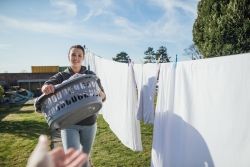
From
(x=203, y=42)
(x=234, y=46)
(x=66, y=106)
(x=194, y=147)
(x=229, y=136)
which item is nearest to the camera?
(x=229, y=136)

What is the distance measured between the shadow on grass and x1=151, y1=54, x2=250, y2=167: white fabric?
5.57 metres

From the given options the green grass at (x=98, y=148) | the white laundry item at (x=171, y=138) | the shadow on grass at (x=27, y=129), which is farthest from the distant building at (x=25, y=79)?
the white laundry item at (x=171, y=138)

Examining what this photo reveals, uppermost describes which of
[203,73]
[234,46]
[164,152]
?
[234,46]

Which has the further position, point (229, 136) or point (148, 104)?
point (148, 104)

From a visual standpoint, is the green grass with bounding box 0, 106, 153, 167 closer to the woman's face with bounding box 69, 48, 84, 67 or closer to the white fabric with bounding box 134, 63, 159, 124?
the white fabric with bounding box 134, 63, 159, 124

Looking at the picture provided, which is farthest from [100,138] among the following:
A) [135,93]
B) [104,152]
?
[135,93]

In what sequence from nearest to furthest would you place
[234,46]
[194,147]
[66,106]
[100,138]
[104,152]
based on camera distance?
[66,106]
[194,147]
[104,152]
[100,138]
[234,46]

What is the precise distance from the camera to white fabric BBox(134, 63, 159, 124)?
6086 millimetres

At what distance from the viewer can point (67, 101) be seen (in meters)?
3.23

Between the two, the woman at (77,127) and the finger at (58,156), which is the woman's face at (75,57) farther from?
the finger at (58,156)

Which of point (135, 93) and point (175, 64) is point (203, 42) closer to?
point (135, 93)

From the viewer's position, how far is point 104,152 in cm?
641

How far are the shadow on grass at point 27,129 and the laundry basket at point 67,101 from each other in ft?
19.0

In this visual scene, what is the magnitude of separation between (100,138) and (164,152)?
12.6ft
